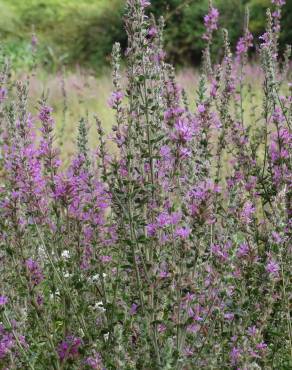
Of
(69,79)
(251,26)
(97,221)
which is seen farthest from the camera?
(251,26)

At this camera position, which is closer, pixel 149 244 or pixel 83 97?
pixel 149 244

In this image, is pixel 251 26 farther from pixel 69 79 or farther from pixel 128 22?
pixel 128 22

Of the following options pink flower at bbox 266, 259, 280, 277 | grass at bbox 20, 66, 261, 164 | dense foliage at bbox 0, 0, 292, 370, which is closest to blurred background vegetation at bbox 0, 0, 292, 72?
grass at bbox 20, 66, 261, 164

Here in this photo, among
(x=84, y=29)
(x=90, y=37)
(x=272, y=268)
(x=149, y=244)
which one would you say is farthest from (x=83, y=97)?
(x=272, y=268)

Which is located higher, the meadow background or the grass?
the meadow background

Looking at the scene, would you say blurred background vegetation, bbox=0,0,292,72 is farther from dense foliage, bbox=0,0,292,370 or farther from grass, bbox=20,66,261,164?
dense foliage, bbox=0,0,292,370

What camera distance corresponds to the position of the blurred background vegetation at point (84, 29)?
1480cm

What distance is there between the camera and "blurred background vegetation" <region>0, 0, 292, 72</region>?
14.8 metres

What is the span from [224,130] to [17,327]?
1.25m

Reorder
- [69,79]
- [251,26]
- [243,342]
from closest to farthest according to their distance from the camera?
[243,342]
[69,79]
[251,26]

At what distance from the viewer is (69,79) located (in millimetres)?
→ 12812

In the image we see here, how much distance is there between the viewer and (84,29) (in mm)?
16922

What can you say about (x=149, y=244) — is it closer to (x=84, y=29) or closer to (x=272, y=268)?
(x=272, y=268)

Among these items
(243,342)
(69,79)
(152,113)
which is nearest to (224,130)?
(152,113)
